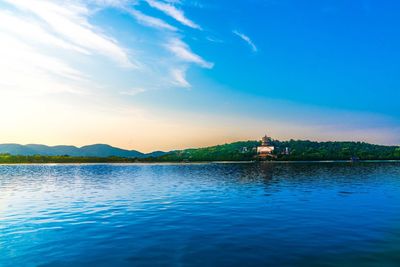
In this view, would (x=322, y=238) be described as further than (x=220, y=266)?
Yes

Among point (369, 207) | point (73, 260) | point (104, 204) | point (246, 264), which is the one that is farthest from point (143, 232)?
point (369, 207)

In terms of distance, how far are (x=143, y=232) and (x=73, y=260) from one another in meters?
7.82

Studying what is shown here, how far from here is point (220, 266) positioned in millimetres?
17594

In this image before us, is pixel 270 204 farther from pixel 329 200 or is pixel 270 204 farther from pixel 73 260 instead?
pixel 73 260

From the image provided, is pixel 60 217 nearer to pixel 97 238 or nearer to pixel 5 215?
pixel 5 215

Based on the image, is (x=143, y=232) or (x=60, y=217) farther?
(x=60, y=217)

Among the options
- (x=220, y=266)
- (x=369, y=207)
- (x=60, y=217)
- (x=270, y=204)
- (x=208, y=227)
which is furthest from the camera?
(x=270, y=204)

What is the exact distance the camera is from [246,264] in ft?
59.1

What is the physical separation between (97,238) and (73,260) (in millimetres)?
5286

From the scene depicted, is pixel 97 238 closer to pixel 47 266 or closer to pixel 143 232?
pixel 143 232

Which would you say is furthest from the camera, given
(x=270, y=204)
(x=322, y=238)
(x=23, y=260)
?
(x=270, y=204)

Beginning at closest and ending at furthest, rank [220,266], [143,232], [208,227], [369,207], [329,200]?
1. [220,266]
2. [143,232]
3. [208,227]
4. [369,207]
5. [329,200]

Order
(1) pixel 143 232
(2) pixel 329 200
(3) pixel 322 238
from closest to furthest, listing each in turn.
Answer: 1. (3) pixel 322 238
2. (1) pixel 143 232
3. (2) pixel 329 200

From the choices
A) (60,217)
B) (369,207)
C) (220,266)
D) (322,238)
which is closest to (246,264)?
(220,266)
